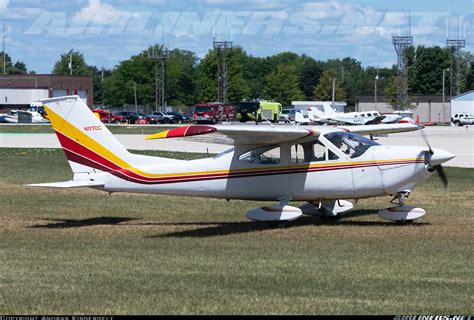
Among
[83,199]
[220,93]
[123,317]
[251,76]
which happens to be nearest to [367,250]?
[123,317]

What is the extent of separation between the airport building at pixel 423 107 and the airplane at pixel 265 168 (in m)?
111

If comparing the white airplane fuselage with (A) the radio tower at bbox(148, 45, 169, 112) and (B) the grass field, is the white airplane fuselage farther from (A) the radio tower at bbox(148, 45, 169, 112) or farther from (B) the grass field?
(A) the radio tower at bbox(148, 45, 169, 112)

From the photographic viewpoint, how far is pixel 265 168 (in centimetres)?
1716

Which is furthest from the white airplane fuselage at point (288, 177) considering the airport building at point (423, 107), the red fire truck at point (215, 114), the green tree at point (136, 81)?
the green tree at point (136, 81)

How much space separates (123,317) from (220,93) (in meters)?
114

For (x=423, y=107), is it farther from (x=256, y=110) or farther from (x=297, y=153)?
(x=297, y=153)

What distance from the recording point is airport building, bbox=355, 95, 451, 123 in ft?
427

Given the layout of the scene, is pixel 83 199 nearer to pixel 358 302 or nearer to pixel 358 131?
pixel 358 131

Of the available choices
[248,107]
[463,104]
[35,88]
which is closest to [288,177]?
[248,107]

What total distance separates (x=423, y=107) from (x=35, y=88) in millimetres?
55654

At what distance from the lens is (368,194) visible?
16859 millimetres

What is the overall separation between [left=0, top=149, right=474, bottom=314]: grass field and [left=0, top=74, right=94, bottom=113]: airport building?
111 metres

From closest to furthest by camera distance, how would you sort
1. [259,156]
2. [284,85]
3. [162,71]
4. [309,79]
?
[259,156], [162,71], [284,85], [309,79]

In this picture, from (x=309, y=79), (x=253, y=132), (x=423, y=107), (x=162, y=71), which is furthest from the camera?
(x=309, y=79)
